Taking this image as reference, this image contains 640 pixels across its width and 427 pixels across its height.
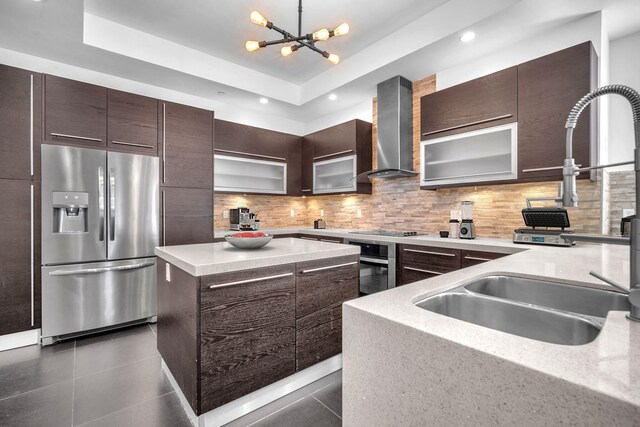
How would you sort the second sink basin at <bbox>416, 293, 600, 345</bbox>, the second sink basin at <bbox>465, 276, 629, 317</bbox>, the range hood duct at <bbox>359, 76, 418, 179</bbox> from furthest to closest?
1. the range hood duct at <bbox>359, 76, 418, 179</bbox>
2. the second sink basin at <bbox>465, 276, 629, 317</bbox>
3. the second sink basin at <bbox>416, 293, 600, 345</bbox>

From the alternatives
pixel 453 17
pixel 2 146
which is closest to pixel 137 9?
pixel 2 146

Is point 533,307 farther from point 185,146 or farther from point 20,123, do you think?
point 20,123

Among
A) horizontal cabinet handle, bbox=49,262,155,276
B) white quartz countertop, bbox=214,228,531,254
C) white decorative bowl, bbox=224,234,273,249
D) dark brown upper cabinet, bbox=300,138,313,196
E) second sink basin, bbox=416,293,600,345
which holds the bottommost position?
horizontal cabinet handle, bbox=49,262,155,276

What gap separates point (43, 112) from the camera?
2.65 metres

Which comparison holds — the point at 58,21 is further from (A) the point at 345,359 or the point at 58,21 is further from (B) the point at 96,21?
(A) the point at 345,359

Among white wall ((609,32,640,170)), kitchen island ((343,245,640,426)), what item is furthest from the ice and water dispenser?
white wall ((609,32,640,170))

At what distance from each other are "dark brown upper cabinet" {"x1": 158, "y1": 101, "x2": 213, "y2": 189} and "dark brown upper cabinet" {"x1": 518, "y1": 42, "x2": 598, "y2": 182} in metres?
3.29

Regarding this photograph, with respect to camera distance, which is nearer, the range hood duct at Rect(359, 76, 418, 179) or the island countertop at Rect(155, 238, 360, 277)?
the island countertop at Rect(155, 238, 360, 277)

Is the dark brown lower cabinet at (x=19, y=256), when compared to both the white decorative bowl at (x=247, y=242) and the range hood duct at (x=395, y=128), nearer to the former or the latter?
the white decorative bowl at (x=247, y=242)

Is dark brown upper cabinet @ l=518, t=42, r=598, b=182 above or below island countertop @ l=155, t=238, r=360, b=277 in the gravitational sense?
above

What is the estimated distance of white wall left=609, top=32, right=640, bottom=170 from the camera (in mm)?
2525

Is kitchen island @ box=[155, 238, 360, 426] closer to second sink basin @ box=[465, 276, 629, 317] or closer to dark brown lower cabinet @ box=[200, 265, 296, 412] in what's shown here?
dark brown lower cabinet @ box=[200, 265, 296, 412]

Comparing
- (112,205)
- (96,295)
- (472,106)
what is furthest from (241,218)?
(472,106)

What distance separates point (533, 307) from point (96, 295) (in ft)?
11.1
